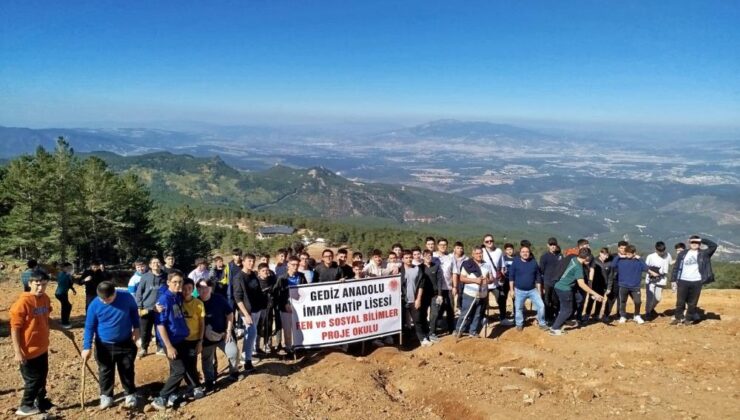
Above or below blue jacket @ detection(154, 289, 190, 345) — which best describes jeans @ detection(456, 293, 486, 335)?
below

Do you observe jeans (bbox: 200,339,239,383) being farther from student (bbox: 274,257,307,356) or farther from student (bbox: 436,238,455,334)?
student (bbox: 436,238,455,334)

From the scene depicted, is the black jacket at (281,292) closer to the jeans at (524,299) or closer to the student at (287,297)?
the student at (287,297)

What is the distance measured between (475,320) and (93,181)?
113ft

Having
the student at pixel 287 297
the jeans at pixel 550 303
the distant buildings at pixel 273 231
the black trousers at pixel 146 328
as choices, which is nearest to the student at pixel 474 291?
the jeans at pixel 550 303

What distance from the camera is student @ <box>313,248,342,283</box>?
9.55 m

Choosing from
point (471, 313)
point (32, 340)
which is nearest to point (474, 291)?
point (471, 313)

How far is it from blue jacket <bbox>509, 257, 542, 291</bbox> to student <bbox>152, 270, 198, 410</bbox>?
6.67 metres

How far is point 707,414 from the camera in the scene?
19.9 ft

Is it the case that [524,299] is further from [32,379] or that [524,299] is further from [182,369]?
[32,379]

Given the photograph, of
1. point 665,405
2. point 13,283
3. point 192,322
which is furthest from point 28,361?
point 13,283

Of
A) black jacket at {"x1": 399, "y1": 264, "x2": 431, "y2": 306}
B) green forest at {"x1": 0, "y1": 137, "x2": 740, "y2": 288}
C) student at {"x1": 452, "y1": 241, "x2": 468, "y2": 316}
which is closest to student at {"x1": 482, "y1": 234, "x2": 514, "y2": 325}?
student at {"x1": 452, "y1": 241, "x2": 468, "y2": 316}

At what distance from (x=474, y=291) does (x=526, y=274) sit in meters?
1.22

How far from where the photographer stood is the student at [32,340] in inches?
239

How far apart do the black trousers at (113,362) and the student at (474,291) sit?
6.20 meters
